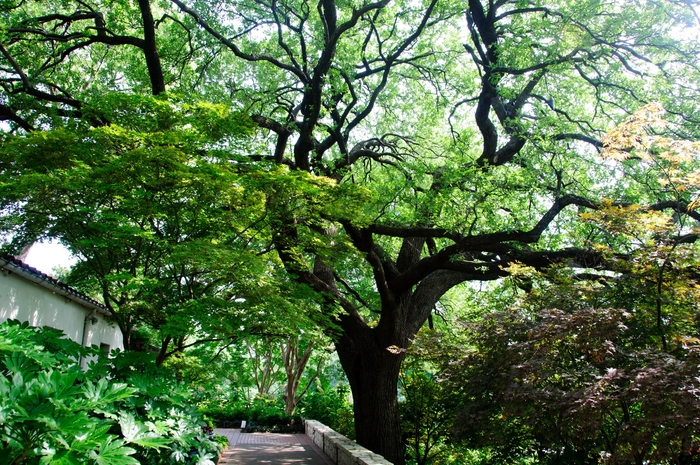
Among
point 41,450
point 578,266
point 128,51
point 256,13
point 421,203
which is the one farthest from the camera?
point 128,51

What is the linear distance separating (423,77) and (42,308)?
385 inches

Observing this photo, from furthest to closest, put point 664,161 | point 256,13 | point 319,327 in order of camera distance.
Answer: point 256,13, point 319,327, point 664,161

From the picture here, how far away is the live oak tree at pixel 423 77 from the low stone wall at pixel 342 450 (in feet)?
2.26

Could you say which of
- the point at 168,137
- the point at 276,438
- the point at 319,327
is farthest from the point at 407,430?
the point at 168,137

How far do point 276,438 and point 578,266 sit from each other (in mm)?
10904

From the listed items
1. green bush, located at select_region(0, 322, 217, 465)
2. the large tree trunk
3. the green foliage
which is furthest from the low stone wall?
green bush, located at select_region(0, 322, 217, 465)

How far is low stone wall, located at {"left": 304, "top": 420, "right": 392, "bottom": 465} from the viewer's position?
26.4 ft

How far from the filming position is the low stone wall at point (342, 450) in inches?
317

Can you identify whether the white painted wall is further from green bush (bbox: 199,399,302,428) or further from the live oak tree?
green bush (bbox: 199,399,302,428)

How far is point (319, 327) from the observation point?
28.3ft

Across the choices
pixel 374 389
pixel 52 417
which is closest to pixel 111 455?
pixel 52 417

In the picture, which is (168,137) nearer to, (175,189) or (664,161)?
(175,189)

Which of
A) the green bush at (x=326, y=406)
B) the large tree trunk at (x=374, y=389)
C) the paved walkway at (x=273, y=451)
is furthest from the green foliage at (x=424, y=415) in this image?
the green bush at (x=326, y=406)

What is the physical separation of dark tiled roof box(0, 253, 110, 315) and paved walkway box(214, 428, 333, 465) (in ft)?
13.9
